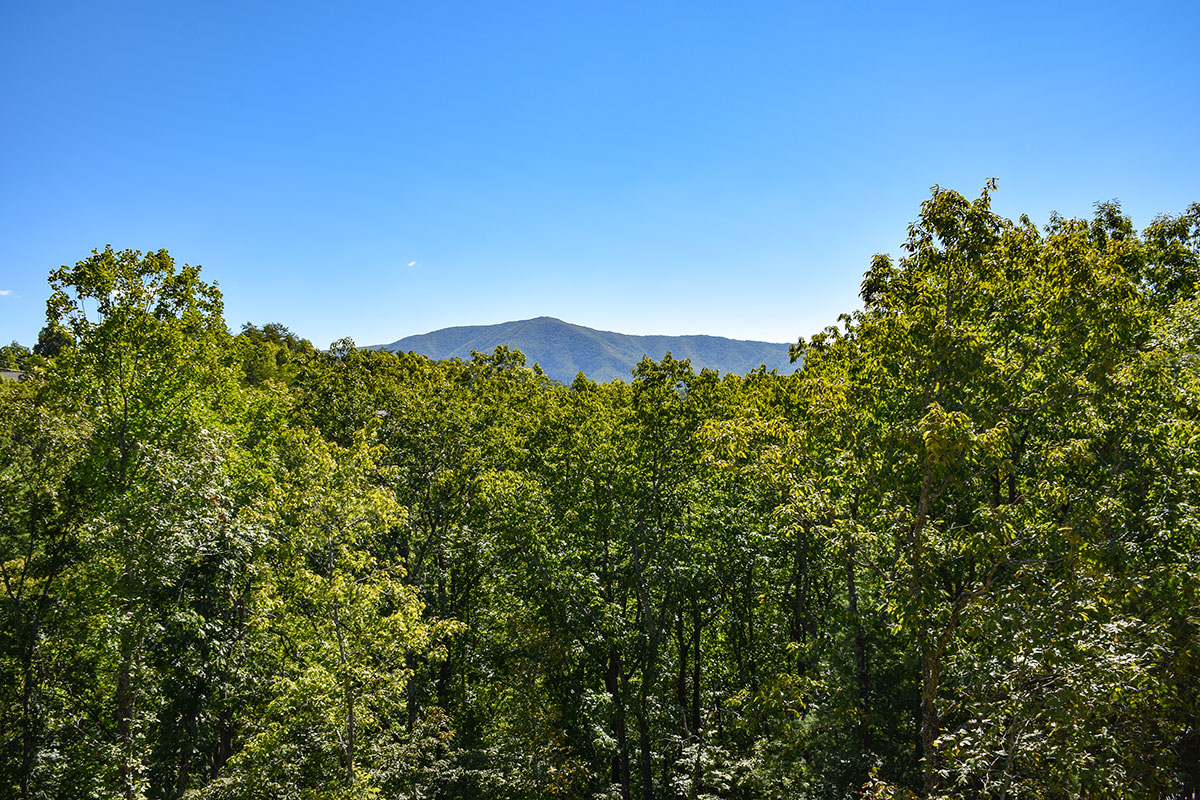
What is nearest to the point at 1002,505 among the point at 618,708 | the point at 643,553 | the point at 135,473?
the point at 643,553

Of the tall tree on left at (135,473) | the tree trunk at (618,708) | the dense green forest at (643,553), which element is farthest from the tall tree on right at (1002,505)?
the tall tree on left at (135,473)

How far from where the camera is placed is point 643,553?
61.9ft

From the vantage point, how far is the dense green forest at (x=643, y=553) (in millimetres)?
8266

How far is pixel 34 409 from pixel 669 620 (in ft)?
60.2

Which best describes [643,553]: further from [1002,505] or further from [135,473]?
[135,473]

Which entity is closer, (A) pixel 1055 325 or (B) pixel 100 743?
(A) pixel 1055 325

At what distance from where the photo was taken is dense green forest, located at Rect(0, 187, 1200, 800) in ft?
27.1

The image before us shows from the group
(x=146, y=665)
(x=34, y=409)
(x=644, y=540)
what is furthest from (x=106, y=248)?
(x=644, y=540)

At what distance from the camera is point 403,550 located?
67.8ft

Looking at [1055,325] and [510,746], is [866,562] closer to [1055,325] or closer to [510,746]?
[1055,325]

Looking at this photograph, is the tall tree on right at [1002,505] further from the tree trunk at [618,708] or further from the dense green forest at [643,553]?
the tree trunk at [618,708]

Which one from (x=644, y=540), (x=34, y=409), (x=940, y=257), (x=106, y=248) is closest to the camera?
(x=940, y=257)

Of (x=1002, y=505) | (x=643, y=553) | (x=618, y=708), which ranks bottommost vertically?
(x=618, y=708)

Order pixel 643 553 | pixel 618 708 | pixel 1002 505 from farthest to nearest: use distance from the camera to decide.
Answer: pixel 643 553 < pixel 618 708 < pixel 1002 505
